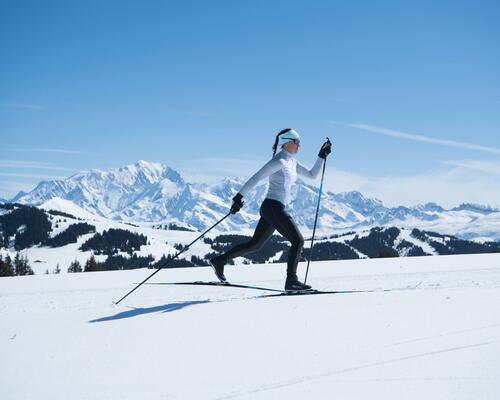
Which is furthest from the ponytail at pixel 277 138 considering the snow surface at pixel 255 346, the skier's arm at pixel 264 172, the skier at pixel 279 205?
the snow surface at pixel 255 346

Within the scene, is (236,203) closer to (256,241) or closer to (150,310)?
(256,241)

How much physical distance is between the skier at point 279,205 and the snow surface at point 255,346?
861 millimetres

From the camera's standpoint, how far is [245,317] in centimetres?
439

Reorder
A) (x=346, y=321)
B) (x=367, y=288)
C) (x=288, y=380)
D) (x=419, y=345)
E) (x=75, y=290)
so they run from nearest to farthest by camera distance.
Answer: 1. (x=288, y=380)
2. (x=419, y=345)
3. (x=346, y=321)
4. (x=367, y=288)
5. (x=75, y=290)

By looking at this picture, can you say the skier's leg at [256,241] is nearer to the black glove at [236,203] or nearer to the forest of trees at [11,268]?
the black glove at [236,203]

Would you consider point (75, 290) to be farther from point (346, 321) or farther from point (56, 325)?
point (346, 321)

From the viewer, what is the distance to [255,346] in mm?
3482

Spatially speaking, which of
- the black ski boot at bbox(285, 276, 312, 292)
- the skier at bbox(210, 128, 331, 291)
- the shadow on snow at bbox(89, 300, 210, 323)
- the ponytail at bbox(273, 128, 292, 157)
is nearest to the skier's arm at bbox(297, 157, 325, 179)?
the skier at bbox(210, 128, 331, 291)

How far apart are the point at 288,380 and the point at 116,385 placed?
3.52 feet

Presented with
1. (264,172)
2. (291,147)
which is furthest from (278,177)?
(291,147)

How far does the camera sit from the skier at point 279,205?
6.42 meters

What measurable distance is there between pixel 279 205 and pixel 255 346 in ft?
10.6

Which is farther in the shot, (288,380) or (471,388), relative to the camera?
(288,380)

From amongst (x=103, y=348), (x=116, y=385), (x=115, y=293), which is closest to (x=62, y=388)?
(x=116, y=385)
